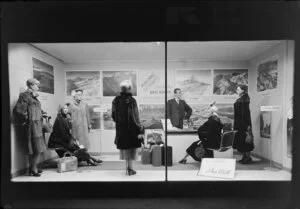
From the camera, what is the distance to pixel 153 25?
11.0ft

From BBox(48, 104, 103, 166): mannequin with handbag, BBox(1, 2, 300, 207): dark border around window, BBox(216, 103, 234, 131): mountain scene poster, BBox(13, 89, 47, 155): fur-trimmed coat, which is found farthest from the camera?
BBox(216, 103, 234, 131): mountain scene poster

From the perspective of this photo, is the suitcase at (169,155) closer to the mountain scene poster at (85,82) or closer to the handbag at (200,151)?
the handbag at (200,151)

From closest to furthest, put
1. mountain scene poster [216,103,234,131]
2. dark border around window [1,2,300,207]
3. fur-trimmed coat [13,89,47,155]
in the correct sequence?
1. dark border around window [1,2,300,207]
2. fur-trimmed coat [13,89,47,155]
3. mountain scene poster [216,103,234,131]

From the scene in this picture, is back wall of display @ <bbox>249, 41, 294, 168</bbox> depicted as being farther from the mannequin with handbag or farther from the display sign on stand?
the mannequin with handbag

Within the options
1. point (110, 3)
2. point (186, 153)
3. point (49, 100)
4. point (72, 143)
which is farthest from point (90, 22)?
point (186, 153)

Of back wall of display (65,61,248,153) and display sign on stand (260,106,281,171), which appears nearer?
display sign on stand (260,106,281,171)

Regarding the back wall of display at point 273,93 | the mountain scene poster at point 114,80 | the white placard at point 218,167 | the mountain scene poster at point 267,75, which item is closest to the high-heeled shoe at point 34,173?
the mountain scene poster at point 114,80

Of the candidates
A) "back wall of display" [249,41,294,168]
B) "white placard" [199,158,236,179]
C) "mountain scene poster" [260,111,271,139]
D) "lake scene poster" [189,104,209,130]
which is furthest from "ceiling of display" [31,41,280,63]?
"white placard" [199,158,236,179]

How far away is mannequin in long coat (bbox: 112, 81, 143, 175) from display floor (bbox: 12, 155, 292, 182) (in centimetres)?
18

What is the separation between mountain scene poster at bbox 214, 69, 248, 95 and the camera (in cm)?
398

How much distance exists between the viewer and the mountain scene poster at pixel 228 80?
3.98 meters

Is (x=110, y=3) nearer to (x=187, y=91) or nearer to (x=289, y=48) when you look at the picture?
(x=187, y=91)

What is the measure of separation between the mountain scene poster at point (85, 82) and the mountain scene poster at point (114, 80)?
0.15 meters

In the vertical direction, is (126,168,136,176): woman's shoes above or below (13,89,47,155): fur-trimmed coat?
below
